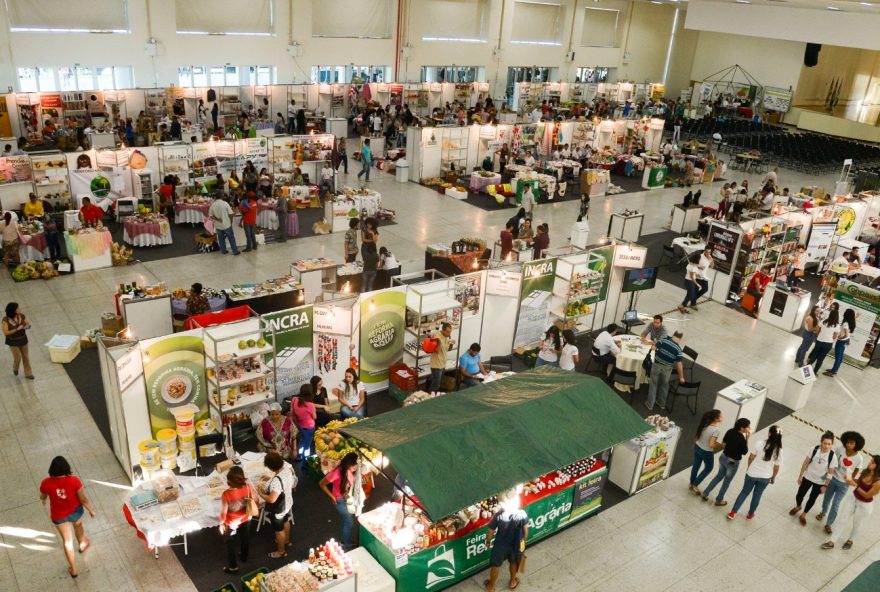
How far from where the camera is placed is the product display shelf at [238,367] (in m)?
9.41

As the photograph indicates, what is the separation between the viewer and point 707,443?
352 inches

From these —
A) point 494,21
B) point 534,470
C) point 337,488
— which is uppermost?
point 494,21

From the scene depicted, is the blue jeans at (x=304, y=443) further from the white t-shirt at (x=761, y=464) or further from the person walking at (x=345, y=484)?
the white t-shirt at (x=761, y=464)

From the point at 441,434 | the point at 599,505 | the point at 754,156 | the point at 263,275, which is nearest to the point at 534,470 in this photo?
the point at 441,434

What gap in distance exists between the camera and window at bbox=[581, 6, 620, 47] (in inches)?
1598

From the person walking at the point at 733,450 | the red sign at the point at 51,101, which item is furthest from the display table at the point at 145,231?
the person walking at the point at 733,450

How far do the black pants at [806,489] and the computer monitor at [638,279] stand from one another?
541cm

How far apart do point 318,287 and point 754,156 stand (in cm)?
2223

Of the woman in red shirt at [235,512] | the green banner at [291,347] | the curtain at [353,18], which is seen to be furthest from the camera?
the curtain at [353,18]

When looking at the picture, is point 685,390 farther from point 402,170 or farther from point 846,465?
point 402,170

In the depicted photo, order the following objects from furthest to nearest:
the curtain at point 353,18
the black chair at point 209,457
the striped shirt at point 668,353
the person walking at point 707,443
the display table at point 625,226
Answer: the curtain at point 353,18 < the display table at point 625,226 < the striped shirt at point 668,353 < the black chair at point 209,457 < the person walking at point 707,443

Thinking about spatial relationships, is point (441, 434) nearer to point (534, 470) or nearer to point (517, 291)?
point (534, 470)

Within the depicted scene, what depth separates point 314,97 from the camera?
101 ft

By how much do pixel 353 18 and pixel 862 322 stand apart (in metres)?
25.1
